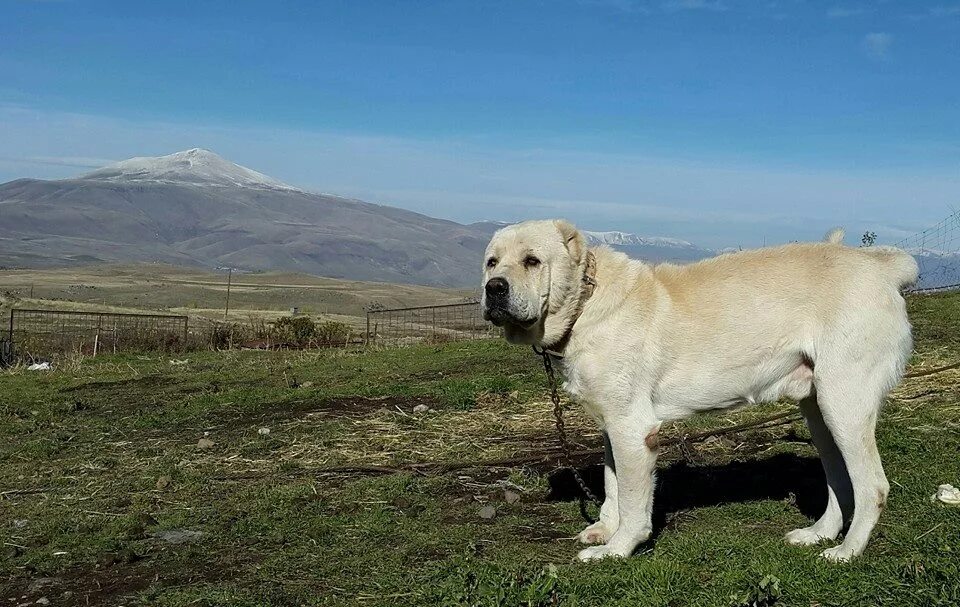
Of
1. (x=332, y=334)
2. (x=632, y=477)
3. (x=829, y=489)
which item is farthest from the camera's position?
(x=332, y=334)

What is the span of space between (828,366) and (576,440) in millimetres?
4156

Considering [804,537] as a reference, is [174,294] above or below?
below

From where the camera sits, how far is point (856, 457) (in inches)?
215

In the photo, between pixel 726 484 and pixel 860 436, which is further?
pixel 726 484

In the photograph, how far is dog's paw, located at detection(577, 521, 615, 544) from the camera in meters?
6.04

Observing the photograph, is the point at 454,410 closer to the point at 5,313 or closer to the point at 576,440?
the point at 576,440

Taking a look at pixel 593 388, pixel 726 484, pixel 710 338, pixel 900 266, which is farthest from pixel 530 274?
pixel 726 484

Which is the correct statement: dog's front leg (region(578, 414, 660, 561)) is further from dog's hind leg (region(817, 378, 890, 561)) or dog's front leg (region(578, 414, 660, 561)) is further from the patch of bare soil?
the patch of bare soil

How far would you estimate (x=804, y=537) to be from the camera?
5.85 m

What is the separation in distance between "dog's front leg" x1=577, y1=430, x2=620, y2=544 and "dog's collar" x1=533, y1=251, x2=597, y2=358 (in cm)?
71

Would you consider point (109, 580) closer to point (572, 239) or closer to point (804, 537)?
point (572, 239)

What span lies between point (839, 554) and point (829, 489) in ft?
2.62

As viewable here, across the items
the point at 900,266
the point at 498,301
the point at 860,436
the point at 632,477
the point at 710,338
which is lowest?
the point at 632,477

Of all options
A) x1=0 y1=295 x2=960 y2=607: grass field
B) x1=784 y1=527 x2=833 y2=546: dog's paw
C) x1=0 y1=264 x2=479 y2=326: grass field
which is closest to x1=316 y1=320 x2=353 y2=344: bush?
x1=0 y1=295 x2=960 y2=607: grass field
